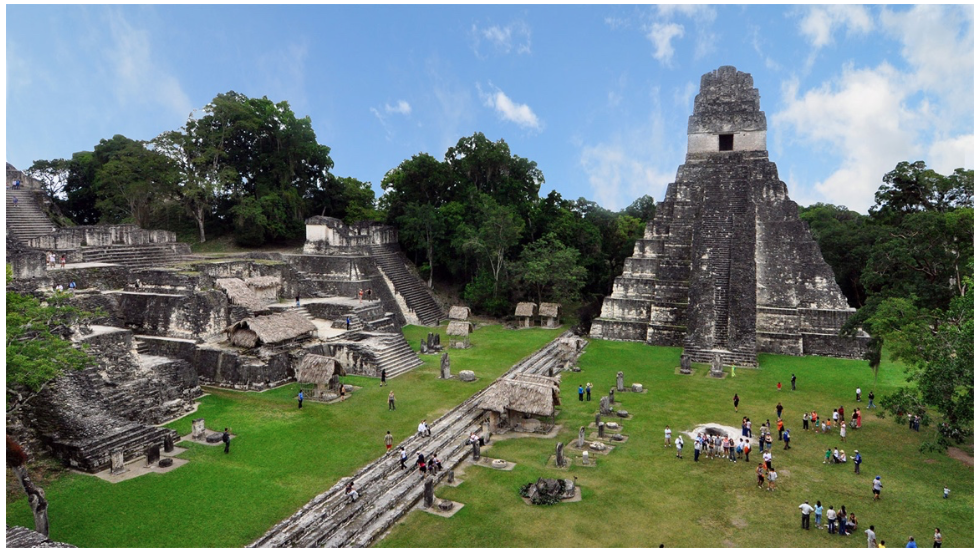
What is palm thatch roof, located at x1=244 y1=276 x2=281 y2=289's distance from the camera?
2516cm

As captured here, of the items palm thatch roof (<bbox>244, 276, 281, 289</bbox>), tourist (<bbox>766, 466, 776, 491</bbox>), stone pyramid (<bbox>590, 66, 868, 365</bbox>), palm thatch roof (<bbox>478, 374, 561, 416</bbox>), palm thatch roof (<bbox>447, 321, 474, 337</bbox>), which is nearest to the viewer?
tourist (<bbox>766, 466, 776, 491</bbox>)

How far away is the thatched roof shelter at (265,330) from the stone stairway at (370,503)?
267 inches

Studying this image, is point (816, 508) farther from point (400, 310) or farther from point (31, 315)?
point (400, 310)

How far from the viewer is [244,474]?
40.5 feet

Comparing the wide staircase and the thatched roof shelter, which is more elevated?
the wide staircase

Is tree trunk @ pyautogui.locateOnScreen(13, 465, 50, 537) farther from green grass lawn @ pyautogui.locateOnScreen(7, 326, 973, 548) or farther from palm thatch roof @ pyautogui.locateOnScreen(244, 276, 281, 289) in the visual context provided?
palm thatch roof @ pyautogui.locateOnScreen(244, 276, 281, 289)

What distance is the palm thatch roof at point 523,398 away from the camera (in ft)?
49.9

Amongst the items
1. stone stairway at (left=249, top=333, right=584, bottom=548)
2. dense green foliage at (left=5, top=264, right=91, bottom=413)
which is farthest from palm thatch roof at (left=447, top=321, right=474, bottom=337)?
dense green foliage at (left=5, top=264, right=91, bottom=413)

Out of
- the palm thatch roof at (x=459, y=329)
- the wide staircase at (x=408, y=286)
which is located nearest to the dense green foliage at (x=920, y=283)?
the palm thatch roof at (x=459, y=329)

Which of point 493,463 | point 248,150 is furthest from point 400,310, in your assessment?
point 493,463

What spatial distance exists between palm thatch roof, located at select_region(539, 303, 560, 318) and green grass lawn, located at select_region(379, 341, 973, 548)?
471 inches

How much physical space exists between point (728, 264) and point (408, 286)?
1631 cm

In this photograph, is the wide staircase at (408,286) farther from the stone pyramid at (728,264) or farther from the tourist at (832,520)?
the tourist at (832,520)

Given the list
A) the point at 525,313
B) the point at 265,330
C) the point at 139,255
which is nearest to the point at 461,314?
the point at 525,313
